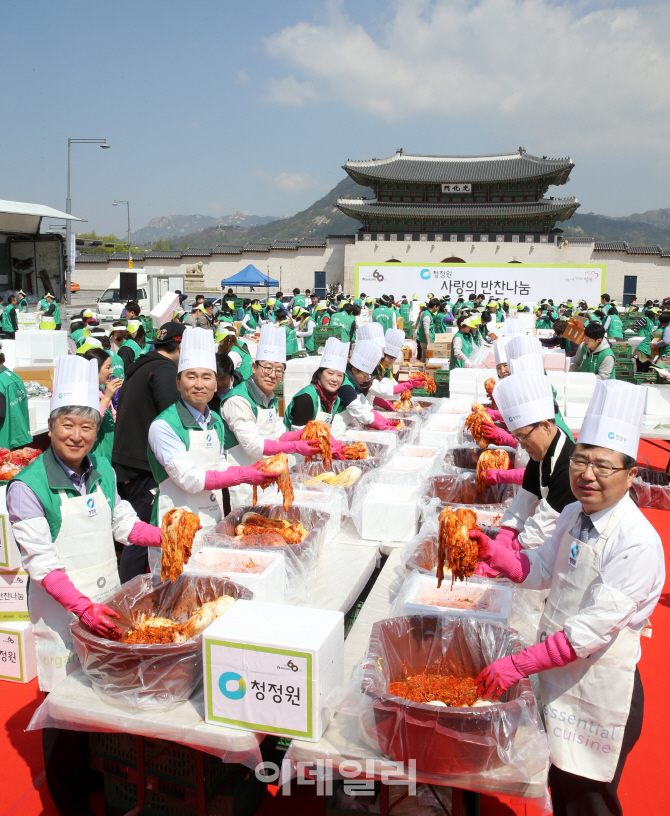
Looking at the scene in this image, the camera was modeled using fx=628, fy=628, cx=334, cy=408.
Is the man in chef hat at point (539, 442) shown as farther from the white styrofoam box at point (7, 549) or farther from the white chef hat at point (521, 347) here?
the white chef hat at point (521, 347)

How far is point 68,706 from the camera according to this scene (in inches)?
82.3

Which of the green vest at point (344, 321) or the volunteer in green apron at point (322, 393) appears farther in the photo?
the green vest at point (344, 321)

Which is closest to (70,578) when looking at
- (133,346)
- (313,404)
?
(313,404)

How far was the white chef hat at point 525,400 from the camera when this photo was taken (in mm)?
2529

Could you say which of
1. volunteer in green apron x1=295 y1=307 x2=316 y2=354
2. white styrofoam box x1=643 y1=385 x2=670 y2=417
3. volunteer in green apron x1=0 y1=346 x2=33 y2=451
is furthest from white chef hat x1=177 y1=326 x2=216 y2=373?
volunteer in green apron x1=295 y1=307 x2=316 y2=354

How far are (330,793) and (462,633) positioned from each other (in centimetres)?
74

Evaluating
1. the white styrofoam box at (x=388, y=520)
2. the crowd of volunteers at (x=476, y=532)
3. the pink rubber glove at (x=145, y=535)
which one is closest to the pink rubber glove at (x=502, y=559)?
the crowd of volunteers at (x=476, y=532)

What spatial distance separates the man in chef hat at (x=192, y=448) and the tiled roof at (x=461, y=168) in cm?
4222

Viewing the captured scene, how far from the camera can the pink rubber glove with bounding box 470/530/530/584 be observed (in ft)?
7.56

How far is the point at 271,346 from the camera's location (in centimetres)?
413

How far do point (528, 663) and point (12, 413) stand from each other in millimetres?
4750

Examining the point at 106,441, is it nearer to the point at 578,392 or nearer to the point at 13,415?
the point at 13,415

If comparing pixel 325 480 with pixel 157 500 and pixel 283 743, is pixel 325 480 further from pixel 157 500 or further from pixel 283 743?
pixel 283 743

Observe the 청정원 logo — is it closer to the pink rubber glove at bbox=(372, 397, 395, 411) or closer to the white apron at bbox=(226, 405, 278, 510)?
the white apron at bbox=(226, 405, 278, 510)
